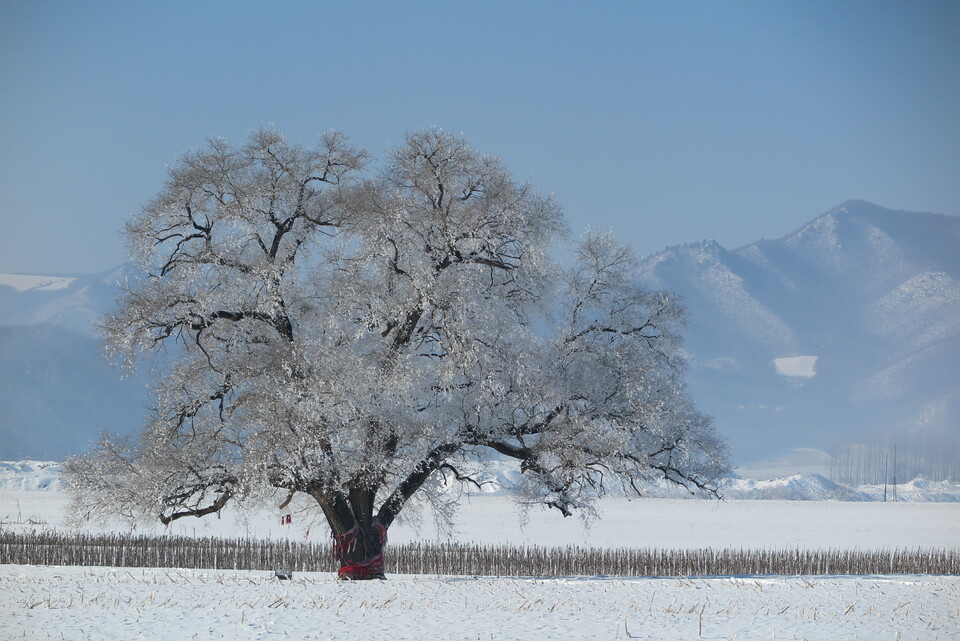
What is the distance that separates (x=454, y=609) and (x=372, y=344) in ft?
23.7

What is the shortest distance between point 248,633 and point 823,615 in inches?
419

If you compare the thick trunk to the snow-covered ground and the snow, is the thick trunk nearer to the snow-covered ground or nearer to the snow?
the snow-covered ground

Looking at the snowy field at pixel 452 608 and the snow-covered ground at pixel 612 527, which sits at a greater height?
the snowy field at pixel 452 608

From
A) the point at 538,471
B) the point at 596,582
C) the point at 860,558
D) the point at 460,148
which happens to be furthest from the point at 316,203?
the point at 860,558

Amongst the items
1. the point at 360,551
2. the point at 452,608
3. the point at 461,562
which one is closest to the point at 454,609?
the point at 452,608

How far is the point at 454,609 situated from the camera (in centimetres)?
1925

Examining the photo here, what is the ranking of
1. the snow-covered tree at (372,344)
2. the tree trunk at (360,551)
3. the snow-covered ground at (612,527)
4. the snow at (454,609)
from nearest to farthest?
the snow at (454,609), the snow-covered tree at (372,344), the tree trunk at (360,551), the snow-covered ground at (612,527)

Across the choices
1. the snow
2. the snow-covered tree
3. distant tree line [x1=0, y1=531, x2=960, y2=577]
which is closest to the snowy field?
the snow

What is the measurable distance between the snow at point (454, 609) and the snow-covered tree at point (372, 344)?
2672 millimetres

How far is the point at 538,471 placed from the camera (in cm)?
2588

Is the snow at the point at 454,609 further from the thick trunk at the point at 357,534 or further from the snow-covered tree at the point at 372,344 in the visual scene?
the snow-covered tree at the point at 372,344

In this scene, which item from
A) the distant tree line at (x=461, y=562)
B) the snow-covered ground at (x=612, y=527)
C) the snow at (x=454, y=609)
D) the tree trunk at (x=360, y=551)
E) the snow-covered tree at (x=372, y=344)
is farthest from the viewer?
the snow-covered ground at (x=612, y=527)

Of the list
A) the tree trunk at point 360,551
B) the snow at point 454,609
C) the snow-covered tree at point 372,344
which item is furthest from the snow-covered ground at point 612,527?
the snow at point 454,609

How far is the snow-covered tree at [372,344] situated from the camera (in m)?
23.4
